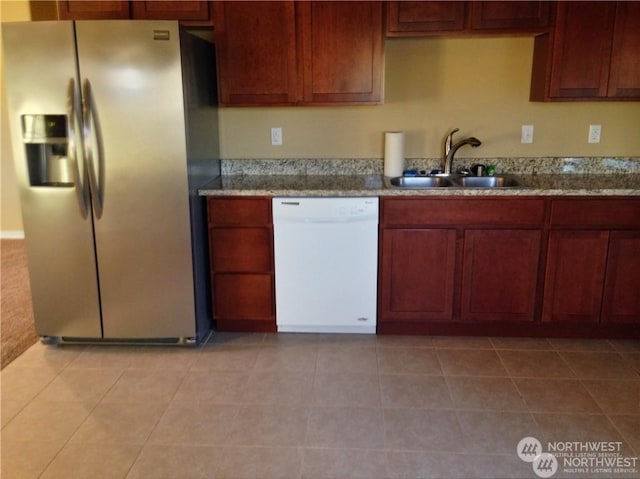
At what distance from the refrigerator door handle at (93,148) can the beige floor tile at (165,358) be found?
84cm

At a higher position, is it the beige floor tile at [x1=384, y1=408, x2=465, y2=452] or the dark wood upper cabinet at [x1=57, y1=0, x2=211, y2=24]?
the dark wood upper cabinet at [x1=57, y1=0, x2=211, y2=24]

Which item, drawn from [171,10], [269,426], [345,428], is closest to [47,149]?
[171,10]

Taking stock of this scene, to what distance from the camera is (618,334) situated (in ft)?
10.2

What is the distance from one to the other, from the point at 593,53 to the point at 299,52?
1626 millimetres

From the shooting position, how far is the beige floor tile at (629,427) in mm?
2203

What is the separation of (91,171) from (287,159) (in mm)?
1217

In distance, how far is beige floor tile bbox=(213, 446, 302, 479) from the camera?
2.04 metres

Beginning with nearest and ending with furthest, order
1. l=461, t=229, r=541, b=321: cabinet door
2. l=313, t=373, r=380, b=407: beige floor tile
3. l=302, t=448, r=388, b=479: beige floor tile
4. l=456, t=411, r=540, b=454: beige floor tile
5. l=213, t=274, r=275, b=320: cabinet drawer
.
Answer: l=302, t=448, r=388, b=479: beige floor tile < l=456, t=411, r=540, b=454: beige floor tile < l=313, t=373, r=380, b=407: beige floor tile < l=461, t=229, r=541, b=321: cabinet door < l=213, t=274, r=275, b=320: cabinet drawer

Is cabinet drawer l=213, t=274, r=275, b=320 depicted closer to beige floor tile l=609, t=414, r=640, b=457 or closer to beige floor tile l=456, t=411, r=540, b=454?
beige floor tile l=456, t=411, r=540, b=454

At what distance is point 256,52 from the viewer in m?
3.04

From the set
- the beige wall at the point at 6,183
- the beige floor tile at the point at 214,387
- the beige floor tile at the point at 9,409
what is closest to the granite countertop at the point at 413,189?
the beige floor tile at the point at 214,387

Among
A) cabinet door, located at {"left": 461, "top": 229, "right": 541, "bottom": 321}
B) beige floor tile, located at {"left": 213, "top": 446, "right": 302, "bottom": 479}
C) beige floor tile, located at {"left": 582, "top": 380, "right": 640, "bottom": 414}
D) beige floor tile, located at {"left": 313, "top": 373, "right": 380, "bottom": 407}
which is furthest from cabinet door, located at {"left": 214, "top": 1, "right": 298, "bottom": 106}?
beige floor tile, located at {"left": 582, "top": 380, "right": 640, "bottom": 414}

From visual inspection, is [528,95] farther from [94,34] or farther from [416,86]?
[94,34]

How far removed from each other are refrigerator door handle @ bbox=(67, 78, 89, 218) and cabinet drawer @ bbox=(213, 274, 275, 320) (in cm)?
83
